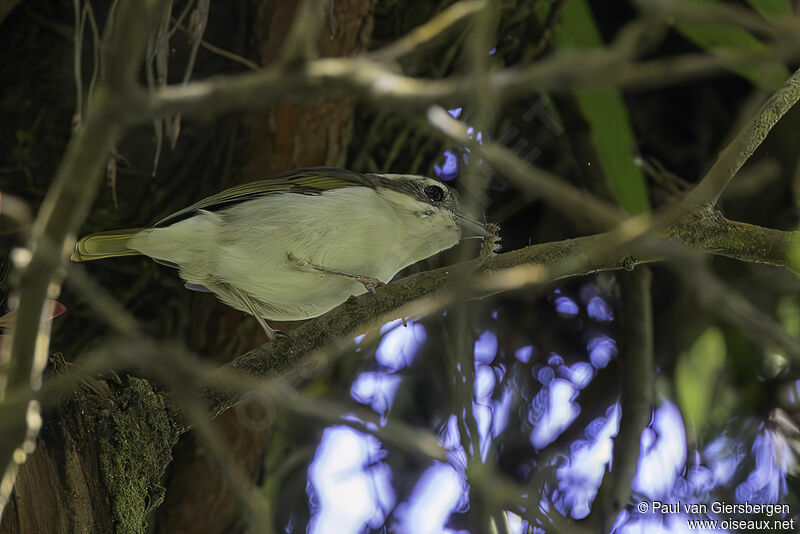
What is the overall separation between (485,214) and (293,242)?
110 centimetres

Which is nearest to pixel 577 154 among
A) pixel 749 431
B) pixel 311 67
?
pixel 749 431

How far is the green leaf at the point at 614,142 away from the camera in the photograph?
402 centimetres

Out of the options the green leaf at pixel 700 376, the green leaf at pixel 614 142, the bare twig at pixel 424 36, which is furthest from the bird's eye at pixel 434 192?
the bare twig at pixel 424 36

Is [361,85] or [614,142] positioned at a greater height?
[361,85]

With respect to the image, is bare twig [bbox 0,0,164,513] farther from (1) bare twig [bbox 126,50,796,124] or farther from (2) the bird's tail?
(2) the bird's tail

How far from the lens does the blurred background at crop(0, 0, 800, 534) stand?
4109 millimetres

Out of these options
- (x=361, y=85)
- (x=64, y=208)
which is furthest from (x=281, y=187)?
(x=361, y=85)

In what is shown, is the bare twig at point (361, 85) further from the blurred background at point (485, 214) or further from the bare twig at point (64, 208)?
the blurred background at point (485, 214)

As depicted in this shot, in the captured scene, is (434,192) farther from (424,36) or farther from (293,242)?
(424,36)

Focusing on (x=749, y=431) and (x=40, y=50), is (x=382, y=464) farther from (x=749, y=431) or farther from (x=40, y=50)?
(x=40, y=50)

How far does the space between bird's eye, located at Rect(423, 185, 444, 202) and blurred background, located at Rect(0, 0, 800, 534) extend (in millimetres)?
378

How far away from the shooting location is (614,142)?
13.5 ft

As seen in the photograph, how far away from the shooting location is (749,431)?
4.37 metres

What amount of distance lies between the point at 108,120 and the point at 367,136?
3.19m
